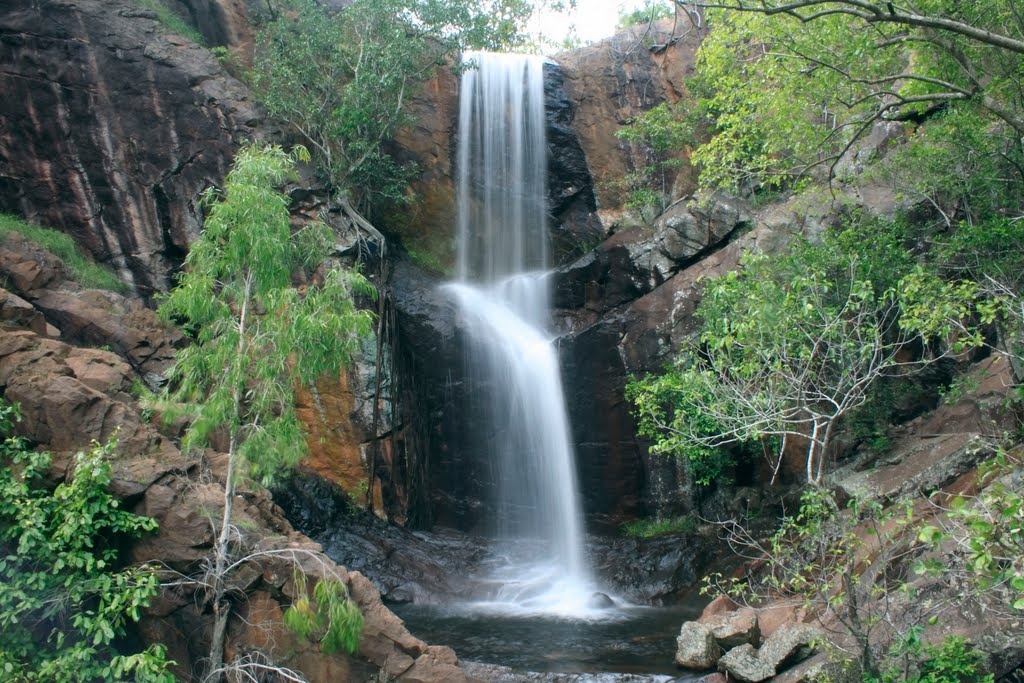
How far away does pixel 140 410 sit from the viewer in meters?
9.37

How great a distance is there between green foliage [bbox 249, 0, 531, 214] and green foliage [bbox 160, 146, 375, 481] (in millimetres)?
10253

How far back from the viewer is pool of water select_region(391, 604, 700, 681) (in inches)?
412

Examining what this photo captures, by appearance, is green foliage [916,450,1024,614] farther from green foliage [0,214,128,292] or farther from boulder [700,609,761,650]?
green foliage [0,214,128,292]

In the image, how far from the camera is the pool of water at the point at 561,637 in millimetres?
10477

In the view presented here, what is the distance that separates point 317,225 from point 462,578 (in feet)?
27.5

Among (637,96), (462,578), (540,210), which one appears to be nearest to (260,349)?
(462,578)

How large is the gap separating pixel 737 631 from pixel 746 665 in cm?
73

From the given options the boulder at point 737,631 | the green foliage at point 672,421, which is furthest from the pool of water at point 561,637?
the green foliage at point 672,421

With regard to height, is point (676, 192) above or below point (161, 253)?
above

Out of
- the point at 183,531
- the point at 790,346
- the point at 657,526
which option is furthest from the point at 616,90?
the point at 183,531

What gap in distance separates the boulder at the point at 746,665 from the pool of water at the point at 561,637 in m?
0.51

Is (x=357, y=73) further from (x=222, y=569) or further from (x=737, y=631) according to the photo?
(x=737, y=631)

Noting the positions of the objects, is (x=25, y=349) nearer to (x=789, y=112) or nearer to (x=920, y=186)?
(x=789, y=112)

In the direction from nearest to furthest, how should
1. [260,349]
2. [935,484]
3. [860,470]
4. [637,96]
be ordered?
[260,349], [935,484], [860,470], [637,96]
